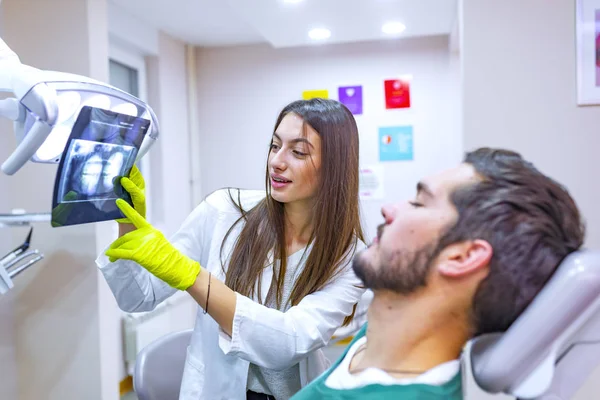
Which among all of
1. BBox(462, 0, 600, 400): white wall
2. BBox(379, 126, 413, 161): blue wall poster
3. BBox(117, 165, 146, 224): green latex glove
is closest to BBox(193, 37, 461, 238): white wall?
BBox(379, 126, 413, 161): blue wall poster

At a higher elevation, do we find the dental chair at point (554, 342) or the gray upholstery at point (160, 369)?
the dental chair at point (554, 342)

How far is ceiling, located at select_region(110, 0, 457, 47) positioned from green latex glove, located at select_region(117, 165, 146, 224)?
1.79 meters

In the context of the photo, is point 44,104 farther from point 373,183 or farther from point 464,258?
point 373,183

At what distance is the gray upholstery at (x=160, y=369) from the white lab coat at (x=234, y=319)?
11.1 inches

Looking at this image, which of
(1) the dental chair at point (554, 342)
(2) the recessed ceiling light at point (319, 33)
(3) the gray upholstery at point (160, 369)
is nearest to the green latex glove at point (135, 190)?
(3) the gray upholstery at point (160, 369)

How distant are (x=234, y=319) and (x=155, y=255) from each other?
0.23 metres

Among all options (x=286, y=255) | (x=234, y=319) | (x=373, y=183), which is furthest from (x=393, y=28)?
(x=234, y=319)

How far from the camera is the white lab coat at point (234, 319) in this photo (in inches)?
48.6

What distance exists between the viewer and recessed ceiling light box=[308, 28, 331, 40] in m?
3.53

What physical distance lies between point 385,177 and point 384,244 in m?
3.13

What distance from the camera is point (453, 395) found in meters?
0.90

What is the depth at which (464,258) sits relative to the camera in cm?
86

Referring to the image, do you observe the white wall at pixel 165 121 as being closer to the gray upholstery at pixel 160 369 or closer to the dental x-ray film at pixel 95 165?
the gray upholstery at pixel 160 369

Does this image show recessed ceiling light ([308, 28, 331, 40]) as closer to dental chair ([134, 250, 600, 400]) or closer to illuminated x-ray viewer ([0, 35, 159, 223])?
illuminated x-ray viewer ([0, 35, 159, 223])
